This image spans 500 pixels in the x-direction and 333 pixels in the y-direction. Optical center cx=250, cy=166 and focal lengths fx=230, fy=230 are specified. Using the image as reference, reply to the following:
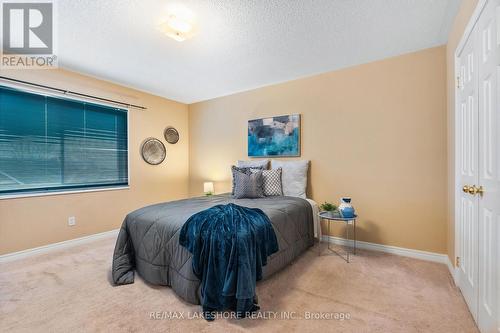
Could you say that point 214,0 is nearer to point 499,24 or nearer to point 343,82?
point 499,24

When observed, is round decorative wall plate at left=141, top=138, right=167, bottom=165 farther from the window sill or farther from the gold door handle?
the gold door handle

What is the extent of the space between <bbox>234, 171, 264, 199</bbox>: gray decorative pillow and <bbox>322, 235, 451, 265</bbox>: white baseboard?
1166mm

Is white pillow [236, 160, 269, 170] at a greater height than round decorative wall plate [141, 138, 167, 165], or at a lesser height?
lesser

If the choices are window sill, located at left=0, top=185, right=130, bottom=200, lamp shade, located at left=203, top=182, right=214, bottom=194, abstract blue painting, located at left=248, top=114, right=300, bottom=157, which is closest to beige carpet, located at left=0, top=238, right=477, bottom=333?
window sill, located at left=0, top=185, right=130, bottom=200

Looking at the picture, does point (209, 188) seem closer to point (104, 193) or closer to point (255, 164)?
point (255, 164)

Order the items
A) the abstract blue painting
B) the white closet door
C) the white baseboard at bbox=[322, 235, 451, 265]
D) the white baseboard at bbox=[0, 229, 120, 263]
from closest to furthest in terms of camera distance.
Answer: the white closet door
the white baseboard at bbox=[322, 235, 451, 265]
the white baseboard at bbox=[0, 229, 120, 263]
the abstract blue painting

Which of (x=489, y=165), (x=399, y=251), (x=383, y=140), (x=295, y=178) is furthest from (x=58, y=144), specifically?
(x=399, y=251)

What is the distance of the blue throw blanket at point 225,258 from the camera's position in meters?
1.58

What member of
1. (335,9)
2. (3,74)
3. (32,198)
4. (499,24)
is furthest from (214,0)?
(32,198)

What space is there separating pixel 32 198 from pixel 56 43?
183 cm

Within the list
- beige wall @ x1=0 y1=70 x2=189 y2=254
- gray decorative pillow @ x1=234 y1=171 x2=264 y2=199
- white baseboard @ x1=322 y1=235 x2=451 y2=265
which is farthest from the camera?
gray decorative pillow @ x1=234 y1=171 x2=264 y2=199

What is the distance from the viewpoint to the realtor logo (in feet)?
6.38

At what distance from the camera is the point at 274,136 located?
366cm

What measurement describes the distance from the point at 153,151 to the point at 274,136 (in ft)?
7.18
